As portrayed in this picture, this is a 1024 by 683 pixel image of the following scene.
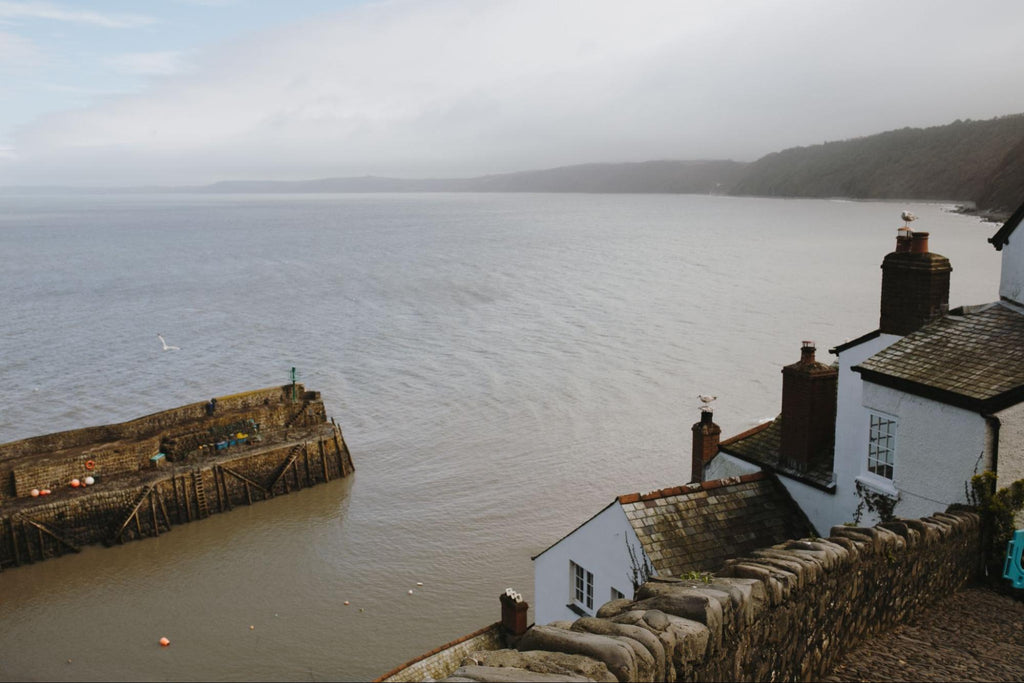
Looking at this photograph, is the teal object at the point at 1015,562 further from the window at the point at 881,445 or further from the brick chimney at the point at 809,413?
the brick chimney at the point at 809,413

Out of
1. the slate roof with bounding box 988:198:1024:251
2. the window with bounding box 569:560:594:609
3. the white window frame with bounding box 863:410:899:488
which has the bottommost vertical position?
the window with bounding box 569:560:594:609

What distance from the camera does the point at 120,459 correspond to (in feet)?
88.3

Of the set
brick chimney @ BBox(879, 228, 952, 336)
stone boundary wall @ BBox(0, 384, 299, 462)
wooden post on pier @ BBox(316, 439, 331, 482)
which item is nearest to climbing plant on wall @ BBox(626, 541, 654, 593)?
brick chimney @ BBox(879, 228, 952, 336)

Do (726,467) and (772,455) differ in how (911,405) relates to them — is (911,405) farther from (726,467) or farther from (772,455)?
(726,467)

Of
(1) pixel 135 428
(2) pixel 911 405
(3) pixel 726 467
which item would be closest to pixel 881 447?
(2) pixel 911 405

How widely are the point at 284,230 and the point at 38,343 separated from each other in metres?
127

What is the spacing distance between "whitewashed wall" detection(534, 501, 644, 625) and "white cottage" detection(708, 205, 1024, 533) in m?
3.22

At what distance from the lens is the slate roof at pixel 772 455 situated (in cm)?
1278

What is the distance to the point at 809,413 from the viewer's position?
43.3ft

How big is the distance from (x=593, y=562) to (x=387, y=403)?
89.6 ft

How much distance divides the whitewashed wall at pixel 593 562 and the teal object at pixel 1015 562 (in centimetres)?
440

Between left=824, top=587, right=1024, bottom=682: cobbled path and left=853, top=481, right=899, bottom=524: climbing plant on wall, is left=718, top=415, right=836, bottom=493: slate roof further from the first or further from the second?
left=824, top=587, right=1024, bottom=682: cobbled path

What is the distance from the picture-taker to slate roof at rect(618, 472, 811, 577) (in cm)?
1150

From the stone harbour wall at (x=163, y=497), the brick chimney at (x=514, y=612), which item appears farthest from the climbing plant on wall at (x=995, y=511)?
the stone harbour wall at (x=163, y=497)
